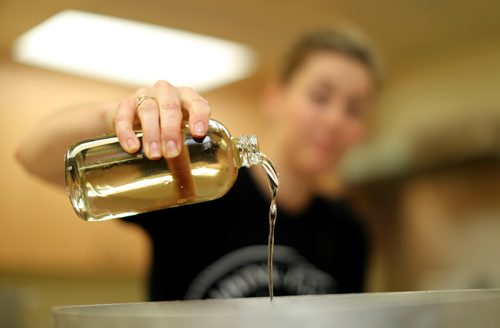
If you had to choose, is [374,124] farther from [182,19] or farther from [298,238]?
[298,238]

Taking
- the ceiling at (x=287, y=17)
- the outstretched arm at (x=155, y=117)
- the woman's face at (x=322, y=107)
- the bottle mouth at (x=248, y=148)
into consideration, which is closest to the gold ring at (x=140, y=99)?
the outstretched arm at (x=155, y=117)

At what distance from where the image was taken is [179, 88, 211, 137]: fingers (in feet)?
1.62

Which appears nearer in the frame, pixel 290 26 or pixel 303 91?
pixel 303 91

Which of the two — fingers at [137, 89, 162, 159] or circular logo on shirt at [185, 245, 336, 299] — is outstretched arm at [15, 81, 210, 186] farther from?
circular logo on shirt at [185, 245, 336, 299]

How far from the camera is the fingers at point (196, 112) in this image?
1.62 feet

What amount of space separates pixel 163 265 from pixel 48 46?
167cm

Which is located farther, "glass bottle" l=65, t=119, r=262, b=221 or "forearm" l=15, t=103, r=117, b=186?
"forearm" l=15, t=103, r=117, b=186

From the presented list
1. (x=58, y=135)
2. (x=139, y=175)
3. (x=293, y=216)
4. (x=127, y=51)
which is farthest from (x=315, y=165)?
(x=127, y=51)

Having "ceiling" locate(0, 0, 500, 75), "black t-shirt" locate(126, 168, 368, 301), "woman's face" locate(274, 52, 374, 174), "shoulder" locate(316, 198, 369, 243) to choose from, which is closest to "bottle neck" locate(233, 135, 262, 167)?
"black t-shirt" locate(126, 168, 368, 301)

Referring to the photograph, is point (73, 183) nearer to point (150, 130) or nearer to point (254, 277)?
point (150, 130)

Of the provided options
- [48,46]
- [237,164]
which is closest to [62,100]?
[48,46]

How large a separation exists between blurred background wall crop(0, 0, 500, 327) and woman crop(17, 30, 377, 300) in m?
1.10

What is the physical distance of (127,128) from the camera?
0.49 meters

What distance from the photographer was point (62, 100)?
9.09ft
